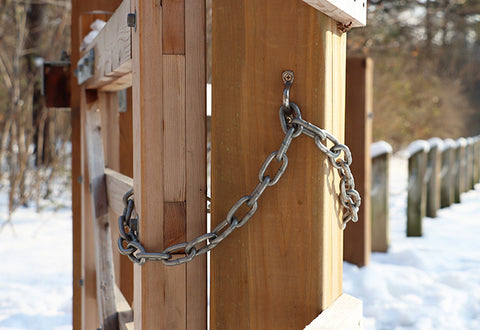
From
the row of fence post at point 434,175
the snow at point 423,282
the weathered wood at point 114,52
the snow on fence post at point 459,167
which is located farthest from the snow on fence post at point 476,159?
the weathered wood at point 114,52

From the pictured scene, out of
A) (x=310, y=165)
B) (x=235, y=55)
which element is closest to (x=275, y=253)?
(x=310, y=165)

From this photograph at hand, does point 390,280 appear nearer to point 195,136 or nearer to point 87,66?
point 87,66

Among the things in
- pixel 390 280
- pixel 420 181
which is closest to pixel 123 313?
pixel 390 280

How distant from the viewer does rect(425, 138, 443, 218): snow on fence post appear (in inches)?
236

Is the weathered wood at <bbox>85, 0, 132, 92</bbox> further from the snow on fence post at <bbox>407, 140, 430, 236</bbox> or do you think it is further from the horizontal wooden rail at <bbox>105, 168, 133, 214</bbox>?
the snow on fence post at <bbox>407, 140, 430, 236</bbox>

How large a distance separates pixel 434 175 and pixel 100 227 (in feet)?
15.9

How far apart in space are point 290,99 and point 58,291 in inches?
145

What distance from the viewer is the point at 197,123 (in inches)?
48.8

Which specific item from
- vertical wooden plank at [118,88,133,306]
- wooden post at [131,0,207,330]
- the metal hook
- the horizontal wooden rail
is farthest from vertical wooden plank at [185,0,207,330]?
vertical wooden plank at [118,88,133,306]

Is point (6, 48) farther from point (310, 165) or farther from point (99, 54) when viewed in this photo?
point (310, 165)

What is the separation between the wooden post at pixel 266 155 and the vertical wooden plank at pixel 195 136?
0.17ft

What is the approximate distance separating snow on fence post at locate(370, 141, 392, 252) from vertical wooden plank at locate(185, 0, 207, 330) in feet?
11.6

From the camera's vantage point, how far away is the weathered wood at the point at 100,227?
7.06 feet

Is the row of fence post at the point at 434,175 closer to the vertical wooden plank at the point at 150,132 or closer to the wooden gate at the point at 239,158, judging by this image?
the wooden gate at the point at 239,158
